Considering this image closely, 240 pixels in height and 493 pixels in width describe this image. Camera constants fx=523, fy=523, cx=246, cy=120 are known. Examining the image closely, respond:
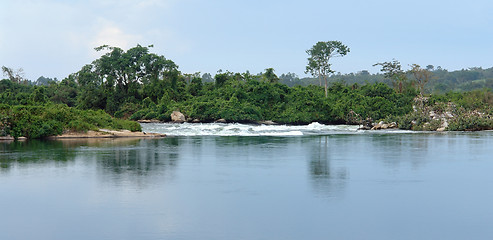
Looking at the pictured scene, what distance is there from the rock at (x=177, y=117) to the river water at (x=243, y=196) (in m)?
31.1

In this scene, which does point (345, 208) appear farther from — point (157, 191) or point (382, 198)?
point (157, 191)

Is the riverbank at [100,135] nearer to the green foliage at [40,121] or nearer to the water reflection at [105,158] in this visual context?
the green foliage at [40,121]

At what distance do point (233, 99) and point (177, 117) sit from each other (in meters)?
5.59

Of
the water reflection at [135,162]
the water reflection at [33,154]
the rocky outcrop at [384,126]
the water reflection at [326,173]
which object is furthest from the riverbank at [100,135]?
the rocky outcrop at [384,126]

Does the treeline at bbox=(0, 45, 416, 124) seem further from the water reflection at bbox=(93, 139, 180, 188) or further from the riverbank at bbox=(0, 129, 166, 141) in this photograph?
the water reflection at bbox=(93, 139, 180, 188)

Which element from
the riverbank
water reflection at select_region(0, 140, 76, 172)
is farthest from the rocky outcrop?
water reflection at select_region(0, 140, 76, 172)

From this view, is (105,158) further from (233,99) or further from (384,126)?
(233,99)

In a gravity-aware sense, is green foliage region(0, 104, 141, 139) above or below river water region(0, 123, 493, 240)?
above

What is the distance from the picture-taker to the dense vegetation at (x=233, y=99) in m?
38.9

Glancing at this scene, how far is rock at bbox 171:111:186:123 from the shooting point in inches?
1948

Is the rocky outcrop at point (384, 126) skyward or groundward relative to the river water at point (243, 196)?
skyward

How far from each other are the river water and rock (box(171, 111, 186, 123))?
3107cm

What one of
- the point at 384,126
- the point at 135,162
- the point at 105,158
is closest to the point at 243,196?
the point at 135,162

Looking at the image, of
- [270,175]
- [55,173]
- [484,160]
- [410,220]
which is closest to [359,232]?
[410,220]
